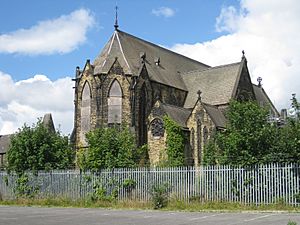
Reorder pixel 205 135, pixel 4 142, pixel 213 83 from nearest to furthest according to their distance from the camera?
pixel 205 135 → pixel 213 83 → pixel 4 142

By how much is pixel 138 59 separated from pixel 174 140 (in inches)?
433

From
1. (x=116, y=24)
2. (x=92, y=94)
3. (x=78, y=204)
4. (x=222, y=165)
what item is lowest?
(x=78, y=204)

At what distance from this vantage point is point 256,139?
25453 mm

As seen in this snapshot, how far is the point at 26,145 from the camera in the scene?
33.9 meters

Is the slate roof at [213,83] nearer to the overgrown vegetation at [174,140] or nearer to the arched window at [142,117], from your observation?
the arched window at [142,117]

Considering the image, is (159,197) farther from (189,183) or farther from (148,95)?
(148,95)

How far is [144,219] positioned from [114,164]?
11.8 meters

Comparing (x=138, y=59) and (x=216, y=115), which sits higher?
(x=138, y=59)

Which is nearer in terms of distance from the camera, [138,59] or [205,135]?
[205,135]

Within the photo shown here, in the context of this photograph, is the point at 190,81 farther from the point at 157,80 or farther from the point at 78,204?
the point at 78,204

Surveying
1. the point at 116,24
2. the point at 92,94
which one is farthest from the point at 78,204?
the point at 116,24

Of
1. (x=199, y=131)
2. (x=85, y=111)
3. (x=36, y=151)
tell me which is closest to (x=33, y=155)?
(x=36, y=151)

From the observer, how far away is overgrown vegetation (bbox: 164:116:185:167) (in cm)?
4238

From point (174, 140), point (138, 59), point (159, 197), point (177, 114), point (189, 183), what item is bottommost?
point (159, 197)
